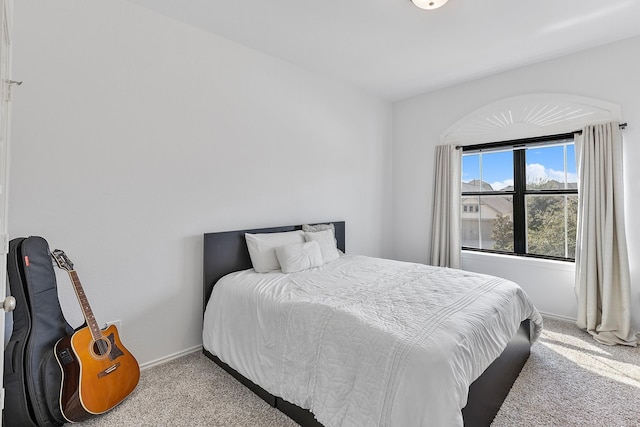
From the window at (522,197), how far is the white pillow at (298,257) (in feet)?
7.16

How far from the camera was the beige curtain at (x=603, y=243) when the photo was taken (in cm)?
269

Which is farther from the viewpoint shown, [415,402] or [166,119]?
[166,119]

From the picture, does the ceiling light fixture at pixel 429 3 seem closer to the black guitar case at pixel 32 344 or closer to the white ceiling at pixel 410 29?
the white ceiling at pixel 410 29

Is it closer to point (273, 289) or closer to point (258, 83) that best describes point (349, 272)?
point (273, 289)

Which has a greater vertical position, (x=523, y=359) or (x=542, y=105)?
(x=542, y=105)

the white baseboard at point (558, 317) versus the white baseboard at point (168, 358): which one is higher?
the white baseboard at point (558, 317)

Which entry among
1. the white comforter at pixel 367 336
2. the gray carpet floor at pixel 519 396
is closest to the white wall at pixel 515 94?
the gray carpet floor at pixel 519 396

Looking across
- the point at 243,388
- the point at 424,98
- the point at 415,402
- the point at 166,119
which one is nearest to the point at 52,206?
the point at 166,119

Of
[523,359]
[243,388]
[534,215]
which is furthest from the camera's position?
[534,215]

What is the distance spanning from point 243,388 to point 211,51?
8.44 ft

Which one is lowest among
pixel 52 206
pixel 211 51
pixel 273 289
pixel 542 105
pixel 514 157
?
pixel 273 289

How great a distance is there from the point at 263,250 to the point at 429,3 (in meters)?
2.18

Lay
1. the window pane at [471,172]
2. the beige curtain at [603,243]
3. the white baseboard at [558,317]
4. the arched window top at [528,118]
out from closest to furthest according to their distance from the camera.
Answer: the beige curtain at [603,243] < the arched window top at [528,118] < the white baseboard at [558,317] < the window pane at [471,172]

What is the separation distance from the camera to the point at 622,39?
9.02 ft
